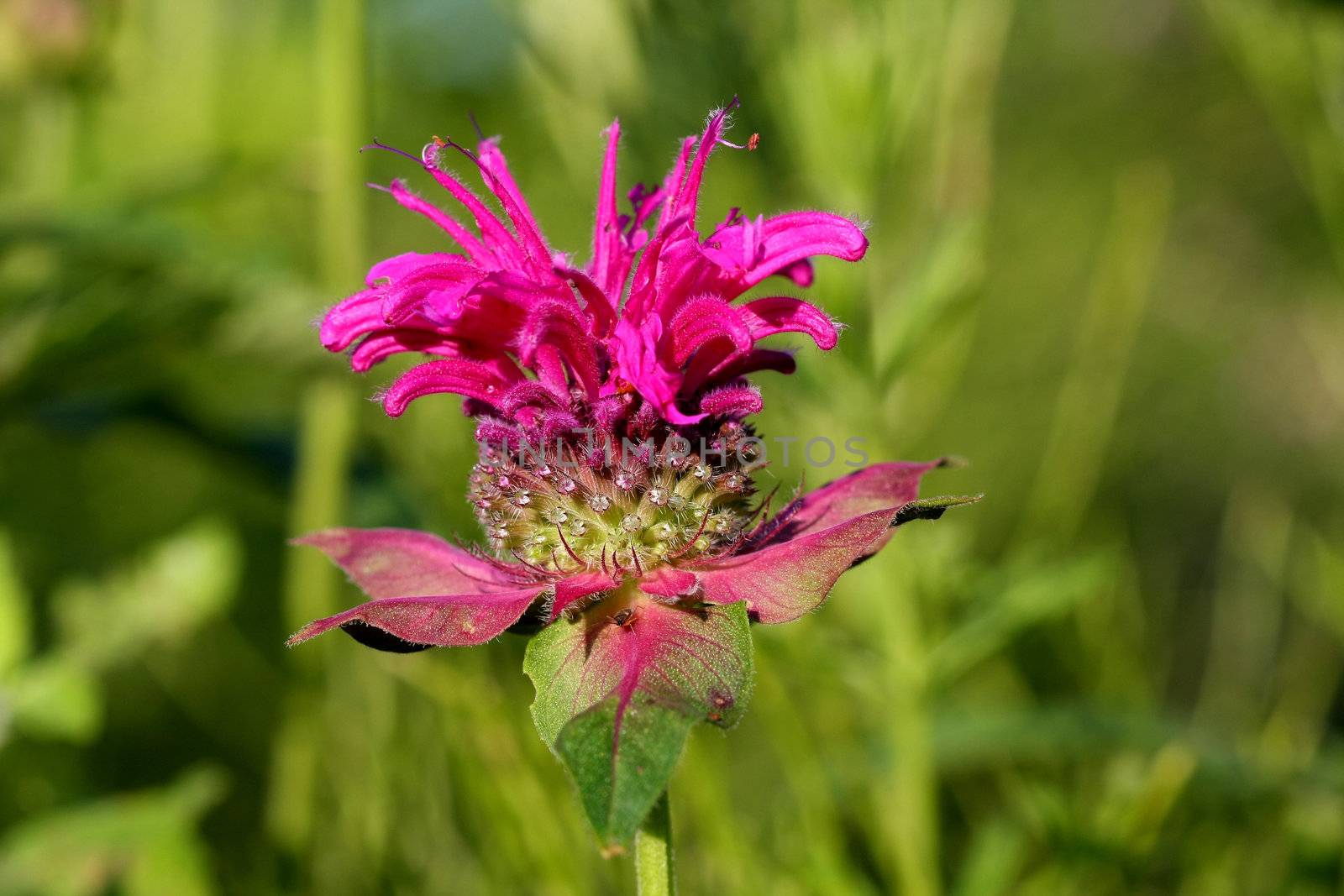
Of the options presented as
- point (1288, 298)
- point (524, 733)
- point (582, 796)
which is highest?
point (1288, 298)

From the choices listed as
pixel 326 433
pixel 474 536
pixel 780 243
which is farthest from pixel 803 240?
pixel 474 536

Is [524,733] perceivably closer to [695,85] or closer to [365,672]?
[365,672]

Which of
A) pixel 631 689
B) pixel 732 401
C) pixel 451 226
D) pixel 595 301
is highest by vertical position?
pixel 451 226

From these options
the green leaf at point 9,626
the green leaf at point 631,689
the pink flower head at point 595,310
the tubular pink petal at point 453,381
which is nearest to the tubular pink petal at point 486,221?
the pink flower head at point 595,310

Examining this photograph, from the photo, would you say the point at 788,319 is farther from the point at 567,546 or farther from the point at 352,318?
the point at 352,318

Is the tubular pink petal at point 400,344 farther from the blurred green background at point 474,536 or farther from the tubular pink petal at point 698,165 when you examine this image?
the blurred green background at point 474,536

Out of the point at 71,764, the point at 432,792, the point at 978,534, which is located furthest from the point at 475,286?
the point at 978,534

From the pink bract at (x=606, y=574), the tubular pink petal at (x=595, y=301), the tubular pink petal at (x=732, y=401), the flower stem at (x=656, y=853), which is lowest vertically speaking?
the flower stem at (x=656, y=853)
